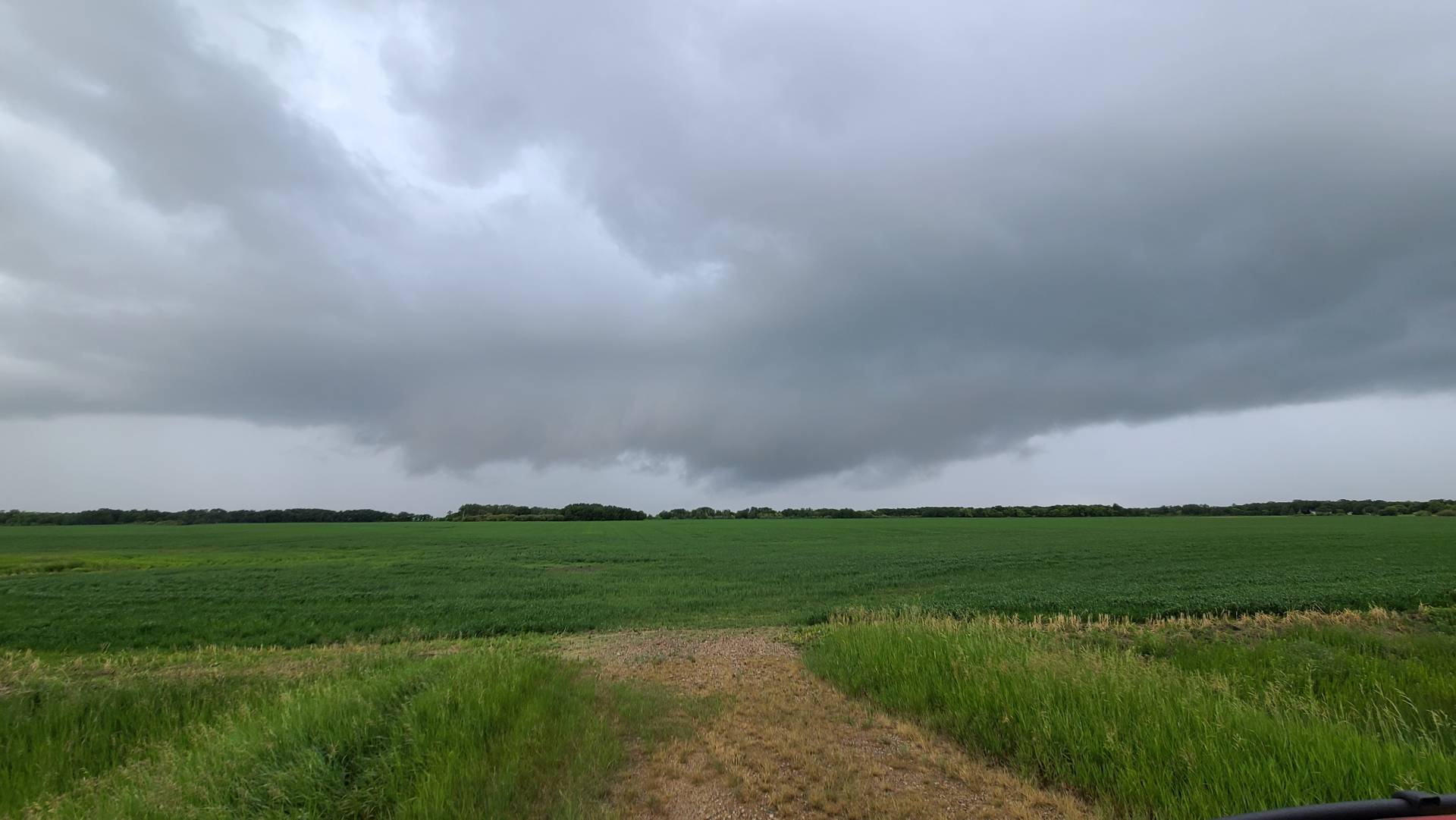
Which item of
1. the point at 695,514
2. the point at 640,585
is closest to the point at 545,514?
the point at 695,514

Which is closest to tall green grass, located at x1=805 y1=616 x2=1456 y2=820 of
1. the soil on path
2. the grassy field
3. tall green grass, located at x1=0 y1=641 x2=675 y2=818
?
the soil on path

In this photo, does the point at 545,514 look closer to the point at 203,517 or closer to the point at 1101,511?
the point at 203,517

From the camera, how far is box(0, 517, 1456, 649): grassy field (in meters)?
18.7

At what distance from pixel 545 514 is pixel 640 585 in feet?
430

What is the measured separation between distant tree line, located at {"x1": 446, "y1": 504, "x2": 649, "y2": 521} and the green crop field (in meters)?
120

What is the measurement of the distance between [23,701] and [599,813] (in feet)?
32.6

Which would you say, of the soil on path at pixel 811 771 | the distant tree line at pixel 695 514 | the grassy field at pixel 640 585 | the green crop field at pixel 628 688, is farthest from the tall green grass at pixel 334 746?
the distant tree line at pixel 695 514

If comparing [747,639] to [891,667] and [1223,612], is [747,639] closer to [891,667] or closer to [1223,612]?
[891,667]

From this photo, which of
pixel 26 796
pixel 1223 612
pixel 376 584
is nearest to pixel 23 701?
pixel 26 796

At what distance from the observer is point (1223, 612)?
60.7ft

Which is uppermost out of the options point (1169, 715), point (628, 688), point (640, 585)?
point (1169, 715)

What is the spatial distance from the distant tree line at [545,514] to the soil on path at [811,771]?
138 metres

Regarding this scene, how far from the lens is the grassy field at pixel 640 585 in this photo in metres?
18.7

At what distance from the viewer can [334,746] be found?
6.50 meters
